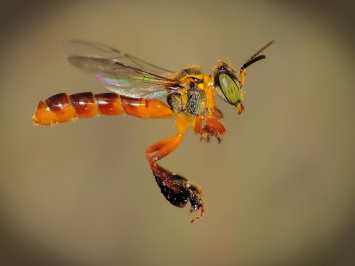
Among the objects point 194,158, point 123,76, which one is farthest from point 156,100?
point 194,158

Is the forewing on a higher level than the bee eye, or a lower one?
higher

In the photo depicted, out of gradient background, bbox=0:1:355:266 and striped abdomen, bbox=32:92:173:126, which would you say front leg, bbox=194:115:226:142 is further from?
gradient background, bbox=0:1:355:266

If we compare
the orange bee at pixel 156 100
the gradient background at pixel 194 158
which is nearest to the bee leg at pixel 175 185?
the orange bee at pixel 156 100

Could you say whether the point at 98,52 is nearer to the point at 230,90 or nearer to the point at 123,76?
the point at 123,76

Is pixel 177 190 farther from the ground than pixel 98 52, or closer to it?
closer to it

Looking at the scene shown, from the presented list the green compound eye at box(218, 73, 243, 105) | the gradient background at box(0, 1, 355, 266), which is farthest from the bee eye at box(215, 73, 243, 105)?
the gradient background at box(0, 1, 355, 266)

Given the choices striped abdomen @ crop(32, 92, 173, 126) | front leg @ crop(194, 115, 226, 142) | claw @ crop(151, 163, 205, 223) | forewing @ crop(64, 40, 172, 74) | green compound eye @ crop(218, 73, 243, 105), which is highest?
forewing @ crop(64, 40, 172, 74)
